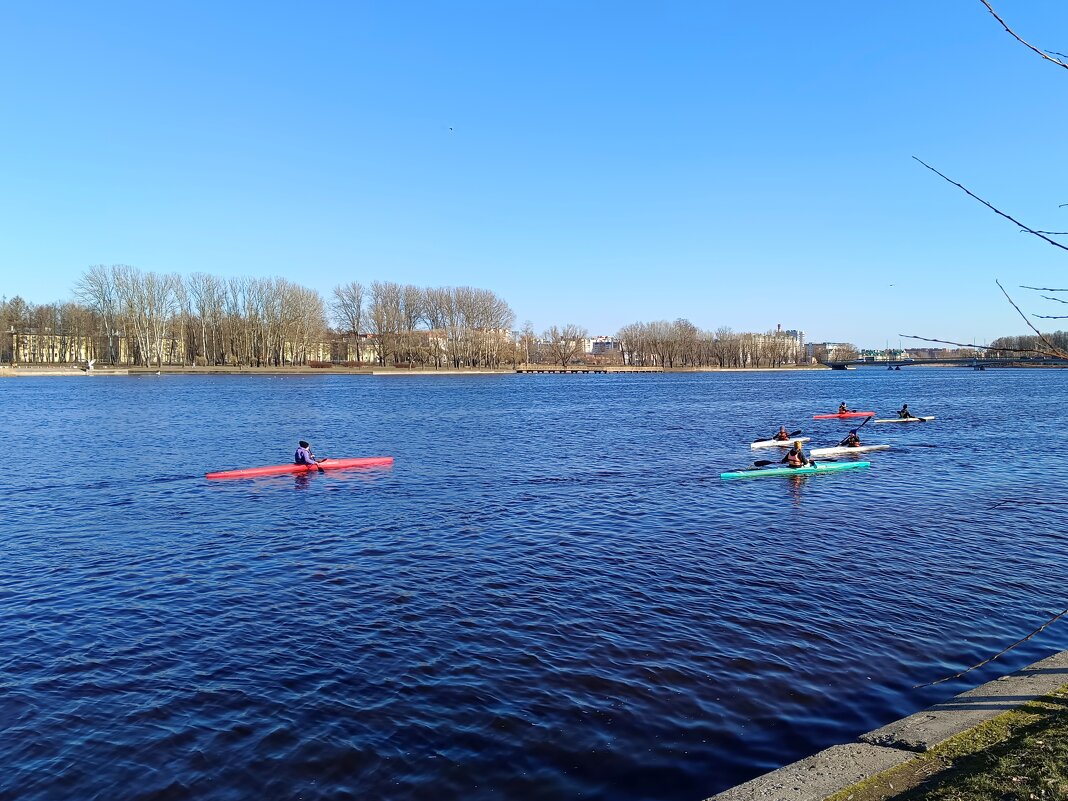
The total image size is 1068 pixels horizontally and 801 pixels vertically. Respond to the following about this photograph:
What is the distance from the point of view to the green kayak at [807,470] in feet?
84.1

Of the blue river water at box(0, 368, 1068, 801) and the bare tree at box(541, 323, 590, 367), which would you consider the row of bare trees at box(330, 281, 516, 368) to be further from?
the blue river water at box(0, 368, 1068, 801)

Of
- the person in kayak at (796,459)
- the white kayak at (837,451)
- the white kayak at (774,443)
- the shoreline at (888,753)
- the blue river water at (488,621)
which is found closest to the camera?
the shoreline at (888,753)

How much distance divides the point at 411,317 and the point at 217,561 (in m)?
134

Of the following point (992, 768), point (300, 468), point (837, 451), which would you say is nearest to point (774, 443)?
point (837, 451)

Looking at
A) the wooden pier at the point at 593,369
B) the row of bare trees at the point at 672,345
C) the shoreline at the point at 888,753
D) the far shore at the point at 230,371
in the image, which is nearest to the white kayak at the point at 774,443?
the shoreline at the point at 888,753

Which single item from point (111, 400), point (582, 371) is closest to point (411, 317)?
point (582, 371)

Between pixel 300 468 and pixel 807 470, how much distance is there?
18.7 m

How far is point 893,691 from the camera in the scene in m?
9.48

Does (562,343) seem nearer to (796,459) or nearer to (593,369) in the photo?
(593,369)

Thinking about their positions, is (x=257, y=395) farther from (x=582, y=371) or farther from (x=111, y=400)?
(x=582, y=371)

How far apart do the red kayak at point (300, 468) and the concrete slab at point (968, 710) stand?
23.0 metres

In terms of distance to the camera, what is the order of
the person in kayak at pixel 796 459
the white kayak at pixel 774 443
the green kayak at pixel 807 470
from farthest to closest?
the white kayak at pixel 774 443, the person in kayak at pixel 796 459, the green kayak at pixel 807 470

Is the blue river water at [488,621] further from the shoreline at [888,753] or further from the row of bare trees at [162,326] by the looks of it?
the row of bare trees at [162,326]

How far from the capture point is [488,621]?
12.1 m
